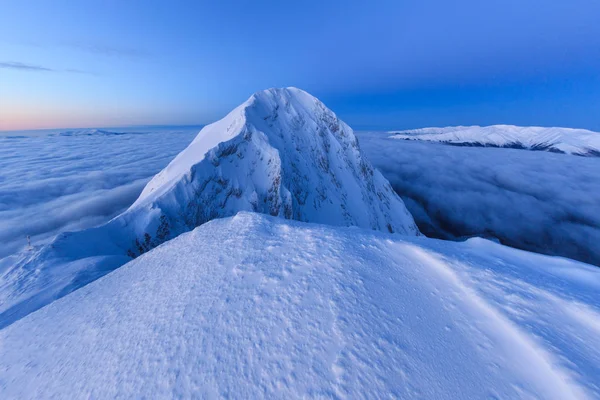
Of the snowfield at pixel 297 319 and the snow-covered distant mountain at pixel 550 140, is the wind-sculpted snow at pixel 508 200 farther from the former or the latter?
the snow-covered distant mountain at pixel 550 140

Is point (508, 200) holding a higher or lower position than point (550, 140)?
lower

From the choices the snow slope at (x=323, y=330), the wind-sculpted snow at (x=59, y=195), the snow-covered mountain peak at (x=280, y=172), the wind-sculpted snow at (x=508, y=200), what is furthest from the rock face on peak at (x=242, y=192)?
the wind-sculpted snow at (x=508, y=200)

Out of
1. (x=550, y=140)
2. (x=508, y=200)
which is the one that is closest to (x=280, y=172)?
(x=508, y=200)

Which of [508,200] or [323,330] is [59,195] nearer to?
[323,330]

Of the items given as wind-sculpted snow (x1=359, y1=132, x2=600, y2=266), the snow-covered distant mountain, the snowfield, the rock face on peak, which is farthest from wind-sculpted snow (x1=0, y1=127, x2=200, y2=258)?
the snow-covered distant mountain

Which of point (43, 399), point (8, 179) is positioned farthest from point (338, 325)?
point (8, 179)

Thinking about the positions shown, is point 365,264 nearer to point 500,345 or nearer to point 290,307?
point 290,307
